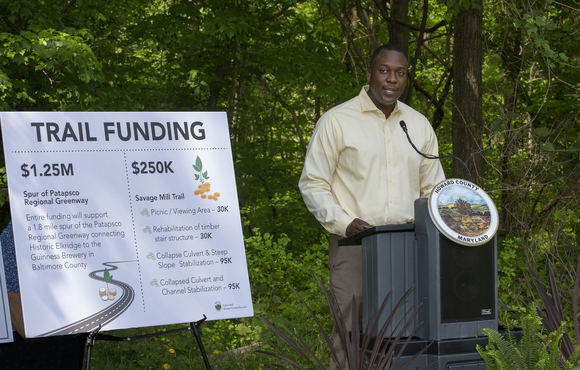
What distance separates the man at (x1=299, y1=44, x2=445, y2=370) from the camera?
2490 millimetres

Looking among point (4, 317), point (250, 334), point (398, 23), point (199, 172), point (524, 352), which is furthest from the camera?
point (398, 23)

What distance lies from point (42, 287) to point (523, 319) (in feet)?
5.90

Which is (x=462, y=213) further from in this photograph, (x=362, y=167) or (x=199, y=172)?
(x=199, y=172)

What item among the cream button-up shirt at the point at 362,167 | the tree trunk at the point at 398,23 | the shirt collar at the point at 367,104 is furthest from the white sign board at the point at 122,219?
the tree trunk at the point at 398,23

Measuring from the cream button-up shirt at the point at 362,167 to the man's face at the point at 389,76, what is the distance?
7 cm

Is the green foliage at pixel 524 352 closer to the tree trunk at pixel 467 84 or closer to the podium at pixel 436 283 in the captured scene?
the podium at pixel 436 283

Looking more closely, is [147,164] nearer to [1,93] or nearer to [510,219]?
[1,93]

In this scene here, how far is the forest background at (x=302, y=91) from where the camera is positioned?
4801mm

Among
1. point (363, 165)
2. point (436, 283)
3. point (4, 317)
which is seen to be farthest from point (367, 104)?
point (4, 317)

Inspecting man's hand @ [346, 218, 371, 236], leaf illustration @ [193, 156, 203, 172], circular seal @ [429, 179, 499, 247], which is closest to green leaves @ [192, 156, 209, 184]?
leaf illustration @ [193, 156, 203, 172]

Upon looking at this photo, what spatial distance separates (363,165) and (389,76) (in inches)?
16.7

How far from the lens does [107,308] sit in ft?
7.28

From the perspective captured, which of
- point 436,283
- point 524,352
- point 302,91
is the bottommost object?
point 524,352

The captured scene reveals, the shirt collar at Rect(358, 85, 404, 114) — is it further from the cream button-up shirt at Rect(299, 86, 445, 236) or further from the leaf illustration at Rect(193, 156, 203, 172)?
the leaf illustration at Rect(193, 156, 203, 172)
